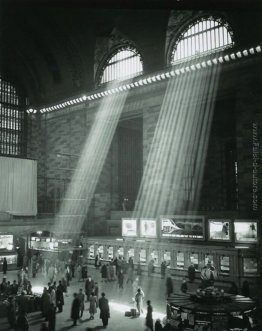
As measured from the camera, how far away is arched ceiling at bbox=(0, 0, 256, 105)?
23.7 metres

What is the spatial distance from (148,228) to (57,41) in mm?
14147

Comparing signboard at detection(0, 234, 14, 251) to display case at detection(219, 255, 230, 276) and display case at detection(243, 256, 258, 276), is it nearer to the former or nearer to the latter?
display case at detection(219, 255, 230, 276)

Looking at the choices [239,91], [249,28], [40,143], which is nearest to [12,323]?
[239,91]

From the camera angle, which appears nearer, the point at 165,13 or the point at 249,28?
the point at 249,28

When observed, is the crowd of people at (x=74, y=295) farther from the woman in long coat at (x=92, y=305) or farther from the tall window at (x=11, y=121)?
the tall window at (x=11, y=121)

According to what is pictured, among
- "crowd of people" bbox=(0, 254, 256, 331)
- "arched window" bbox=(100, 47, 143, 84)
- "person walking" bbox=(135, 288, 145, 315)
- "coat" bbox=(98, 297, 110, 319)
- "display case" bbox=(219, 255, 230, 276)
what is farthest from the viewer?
"arched window" bbox=(100, 47, 143, 84)

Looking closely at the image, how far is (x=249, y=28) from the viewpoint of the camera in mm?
19047

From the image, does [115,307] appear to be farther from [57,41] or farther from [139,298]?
[57,41]

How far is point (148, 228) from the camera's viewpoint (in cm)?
2266

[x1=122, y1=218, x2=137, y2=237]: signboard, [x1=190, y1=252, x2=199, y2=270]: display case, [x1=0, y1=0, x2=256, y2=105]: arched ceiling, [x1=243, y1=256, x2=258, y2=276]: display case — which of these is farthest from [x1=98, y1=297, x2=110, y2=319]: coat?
[x1=0, y1=0, x2=256, y2=105]: arched ceiling

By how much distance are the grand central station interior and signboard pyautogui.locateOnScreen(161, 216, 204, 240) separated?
0.08m

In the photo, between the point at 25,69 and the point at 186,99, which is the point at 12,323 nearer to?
the point at 186,99

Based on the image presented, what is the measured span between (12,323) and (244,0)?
35.4 feet

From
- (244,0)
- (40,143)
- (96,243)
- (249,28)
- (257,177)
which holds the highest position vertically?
(249,28)
